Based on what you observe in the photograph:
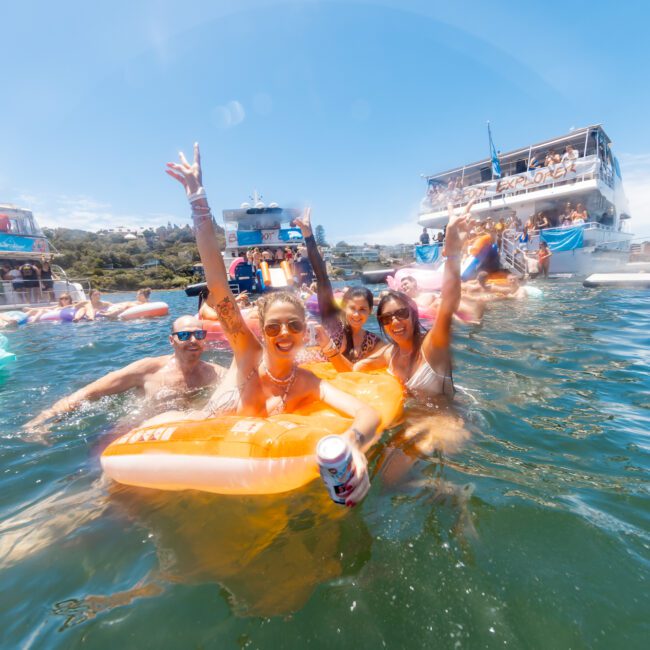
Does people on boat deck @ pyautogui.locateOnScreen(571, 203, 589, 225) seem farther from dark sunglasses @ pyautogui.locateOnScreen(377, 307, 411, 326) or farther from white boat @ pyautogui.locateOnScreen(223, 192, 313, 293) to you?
dark sunglasses @ pyautogui.locateOnScreen(377, 307, 411, 326)

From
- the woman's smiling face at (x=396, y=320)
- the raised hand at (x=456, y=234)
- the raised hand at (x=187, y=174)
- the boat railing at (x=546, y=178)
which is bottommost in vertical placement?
the woman's smiling face at (x=396, y=320)

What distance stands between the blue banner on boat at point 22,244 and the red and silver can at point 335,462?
69.3 ft

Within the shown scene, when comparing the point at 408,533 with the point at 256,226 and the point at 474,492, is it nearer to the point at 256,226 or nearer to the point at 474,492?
the point at 474,492

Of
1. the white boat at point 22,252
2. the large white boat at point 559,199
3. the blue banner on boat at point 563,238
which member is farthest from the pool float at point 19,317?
the blue banner on boat at point 563,238

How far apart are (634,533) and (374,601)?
1367 millimetres

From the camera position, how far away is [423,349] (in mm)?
2982

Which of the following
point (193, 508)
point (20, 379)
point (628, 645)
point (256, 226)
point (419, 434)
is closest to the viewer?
point (628, 645)

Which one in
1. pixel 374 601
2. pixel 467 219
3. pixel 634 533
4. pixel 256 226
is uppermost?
pixel 256 226

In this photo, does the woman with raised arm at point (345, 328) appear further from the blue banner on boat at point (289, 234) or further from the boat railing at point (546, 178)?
the blue banner on boat at point (289, 234)

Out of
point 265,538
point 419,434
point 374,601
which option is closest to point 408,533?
A: point 374,601

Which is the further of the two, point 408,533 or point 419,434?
point 419,434

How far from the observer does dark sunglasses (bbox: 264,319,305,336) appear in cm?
235

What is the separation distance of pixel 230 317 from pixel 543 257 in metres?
18.3

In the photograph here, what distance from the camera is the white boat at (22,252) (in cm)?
1473
